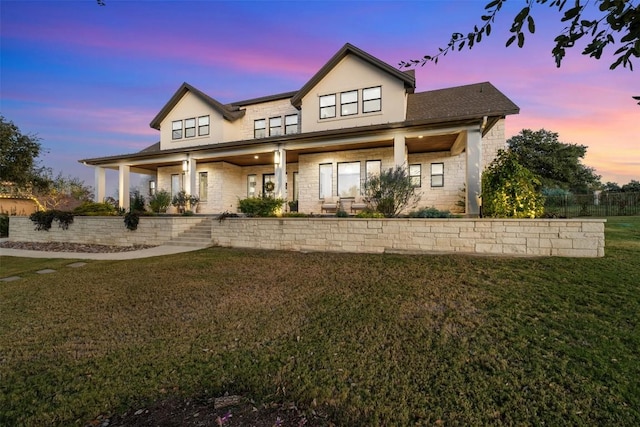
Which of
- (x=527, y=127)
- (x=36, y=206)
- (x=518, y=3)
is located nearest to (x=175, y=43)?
(x=518, y=3)

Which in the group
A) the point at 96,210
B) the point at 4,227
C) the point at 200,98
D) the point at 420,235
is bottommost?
the point at 4,227

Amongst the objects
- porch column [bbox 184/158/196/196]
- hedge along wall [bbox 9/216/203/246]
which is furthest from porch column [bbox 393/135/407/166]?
porch column [bbox 184/158/196/196]

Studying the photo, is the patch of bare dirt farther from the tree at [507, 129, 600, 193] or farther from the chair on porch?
the tree at [507, 129, 600, 193]

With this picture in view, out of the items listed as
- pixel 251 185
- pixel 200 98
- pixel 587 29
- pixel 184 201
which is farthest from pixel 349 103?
pixel 587 29

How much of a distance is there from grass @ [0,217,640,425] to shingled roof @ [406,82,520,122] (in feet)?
29.3

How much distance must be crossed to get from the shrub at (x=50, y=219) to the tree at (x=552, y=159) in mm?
34477

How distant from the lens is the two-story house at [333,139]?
477 inches

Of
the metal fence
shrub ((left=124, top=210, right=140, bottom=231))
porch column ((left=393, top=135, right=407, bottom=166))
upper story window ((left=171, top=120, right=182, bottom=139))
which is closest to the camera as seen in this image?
porch column ((left=393, top=135, right=407, bottom=166))

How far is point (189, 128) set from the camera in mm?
18031

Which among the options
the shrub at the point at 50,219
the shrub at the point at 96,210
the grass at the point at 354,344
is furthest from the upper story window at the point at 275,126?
the grass at the point at 354,344

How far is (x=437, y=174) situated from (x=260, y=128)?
1081 centimetres

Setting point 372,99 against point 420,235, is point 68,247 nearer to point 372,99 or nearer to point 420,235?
point 420,235

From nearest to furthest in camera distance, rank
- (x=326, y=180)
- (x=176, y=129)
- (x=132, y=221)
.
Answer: (x=132, y=221), (x=326, y=180), (x=176, y=129)

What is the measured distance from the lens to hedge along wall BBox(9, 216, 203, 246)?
12398mm
